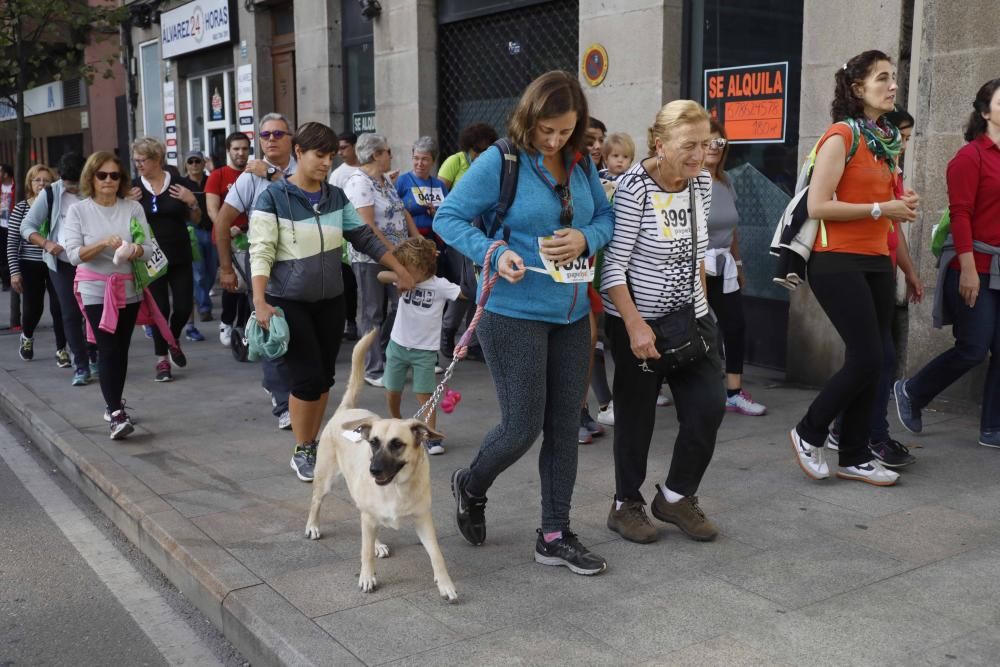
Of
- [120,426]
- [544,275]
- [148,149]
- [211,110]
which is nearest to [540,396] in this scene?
[544,275]

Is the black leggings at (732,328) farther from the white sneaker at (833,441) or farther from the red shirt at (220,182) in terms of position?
the red shirt at (220,182)

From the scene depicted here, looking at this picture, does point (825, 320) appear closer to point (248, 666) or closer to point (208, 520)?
point (208, 520)

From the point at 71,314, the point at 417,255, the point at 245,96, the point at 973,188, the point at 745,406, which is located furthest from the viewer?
the point at 245,96

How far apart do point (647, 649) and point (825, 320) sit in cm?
444

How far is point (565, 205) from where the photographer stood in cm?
395

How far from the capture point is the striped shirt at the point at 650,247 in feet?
13.6

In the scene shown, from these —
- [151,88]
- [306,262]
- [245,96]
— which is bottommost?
[306,262]

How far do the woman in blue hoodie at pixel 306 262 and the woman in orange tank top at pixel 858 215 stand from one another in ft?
7.04

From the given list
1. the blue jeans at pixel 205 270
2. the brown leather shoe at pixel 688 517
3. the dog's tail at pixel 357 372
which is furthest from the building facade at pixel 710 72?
the dog's tail at pixel 357 372

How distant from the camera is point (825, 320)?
24.2 ft

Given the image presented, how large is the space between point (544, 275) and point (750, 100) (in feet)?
15.8

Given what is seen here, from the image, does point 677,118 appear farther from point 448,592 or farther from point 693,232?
point 448,592

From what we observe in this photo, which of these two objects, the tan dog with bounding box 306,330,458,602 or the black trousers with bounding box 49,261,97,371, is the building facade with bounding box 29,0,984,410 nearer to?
the tan dog with bounding box 306,330,458,602

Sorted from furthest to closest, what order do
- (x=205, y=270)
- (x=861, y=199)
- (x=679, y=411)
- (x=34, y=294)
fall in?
1. (x=205, y=270)
2. (x=34, y=294)
3. (x=861, y=199)
4. (x=679, y=411)
